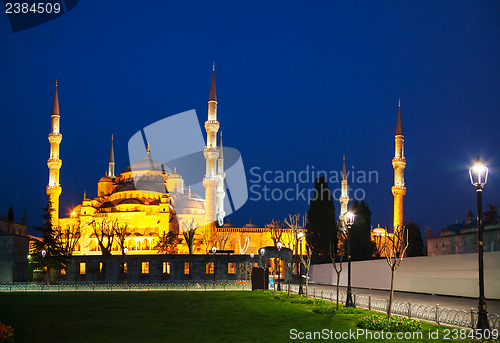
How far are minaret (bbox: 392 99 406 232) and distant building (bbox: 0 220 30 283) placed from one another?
122 feet

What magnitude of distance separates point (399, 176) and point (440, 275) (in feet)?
111

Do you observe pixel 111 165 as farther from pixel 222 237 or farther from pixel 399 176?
pixel 399 176

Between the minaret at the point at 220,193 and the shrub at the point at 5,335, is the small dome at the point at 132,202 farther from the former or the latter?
the shrub at the point at 5,335

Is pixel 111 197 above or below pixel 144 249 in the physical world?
above

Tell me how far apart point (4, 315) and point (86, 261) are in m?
28.5

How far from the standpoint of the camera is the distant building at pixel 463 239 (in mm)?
43281

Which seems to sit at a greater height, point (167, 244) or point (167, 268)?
point (167, 244)

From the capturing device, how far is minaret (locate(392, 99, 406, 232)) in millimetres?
57062

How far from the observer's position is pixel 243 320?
1507 cm

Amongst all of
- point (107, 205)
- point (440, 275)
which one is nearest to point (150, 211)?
point (107, 205)

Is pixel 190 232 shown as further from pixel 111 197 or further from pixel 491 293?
pixel 491 293

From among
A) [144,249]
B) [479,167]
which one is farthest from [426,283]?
[144,249]

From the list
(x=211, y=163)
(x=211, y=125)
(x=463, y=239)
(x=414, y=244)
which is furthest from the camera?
(x=414, y=244)

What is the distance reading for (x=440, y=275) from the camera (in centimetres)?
2567
